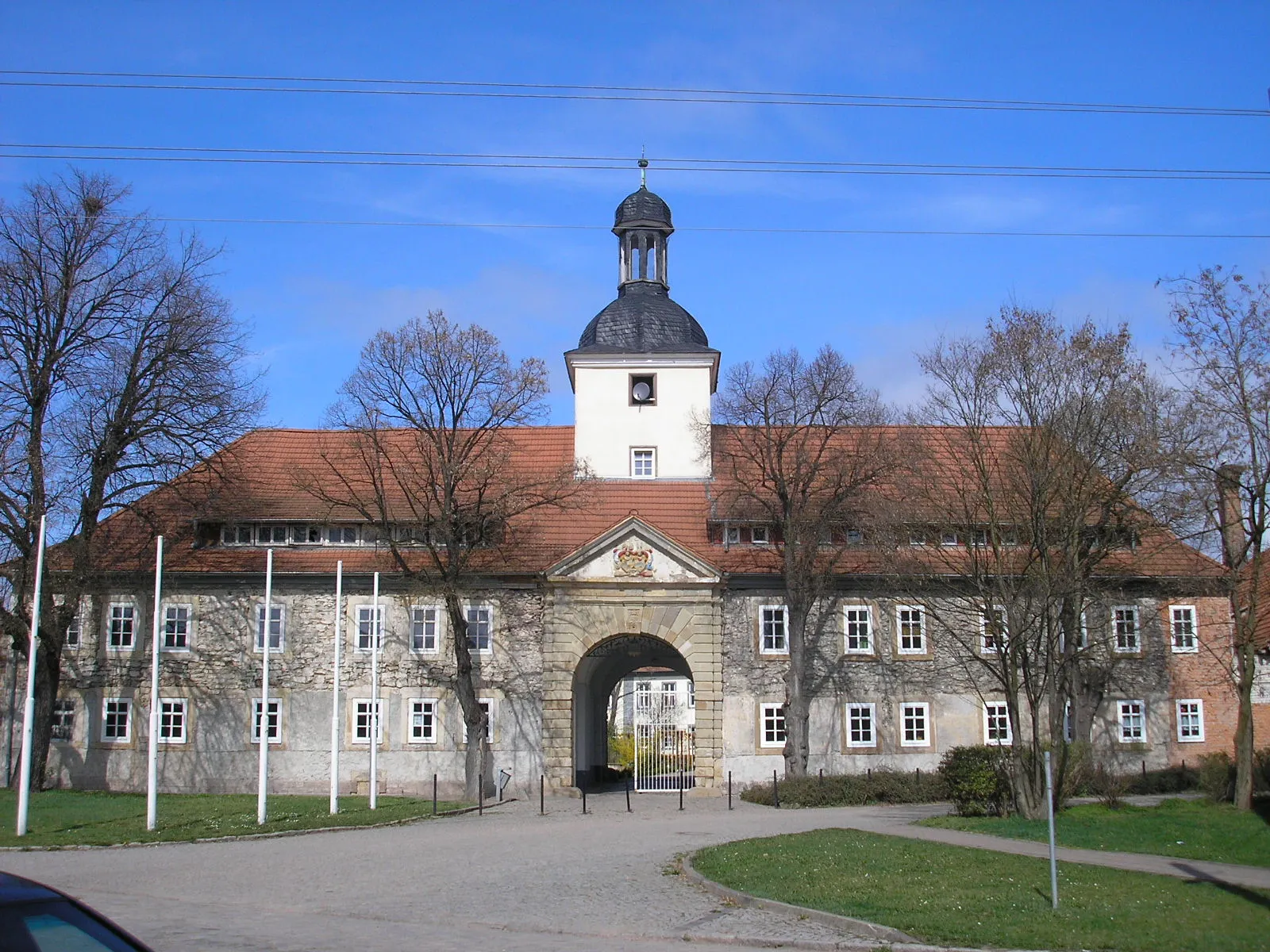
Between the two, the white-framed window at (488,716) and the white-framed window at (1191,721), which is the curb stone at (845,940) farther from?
the white-framed window at (1191,721)

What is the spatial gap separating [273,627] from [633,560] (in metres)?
10.3

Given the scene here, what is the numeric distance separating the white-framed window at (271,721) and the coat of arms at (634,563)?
10013 millimetres

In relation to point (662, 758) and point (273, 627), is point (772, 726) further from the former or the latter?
point (273, 627)

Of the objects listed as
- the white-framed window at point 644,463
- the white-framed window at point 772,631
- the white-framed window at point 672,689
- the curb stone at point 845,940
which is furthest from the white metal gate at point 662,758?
the white-framed window at point 672,689

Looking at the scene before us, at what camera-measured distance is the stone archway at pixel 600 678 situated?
119 ft

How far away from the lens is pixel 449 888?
16.1m

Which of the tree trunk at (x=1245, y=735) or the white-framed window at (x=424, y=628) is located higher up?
the white-framed window at (x=424, y=628)

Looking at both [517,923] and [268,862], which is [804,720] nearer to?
[268,862]

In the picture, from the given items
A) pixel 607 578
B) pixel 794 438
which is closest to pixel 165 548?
pixel 607 578

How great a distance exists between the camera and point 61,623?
32.5 meters

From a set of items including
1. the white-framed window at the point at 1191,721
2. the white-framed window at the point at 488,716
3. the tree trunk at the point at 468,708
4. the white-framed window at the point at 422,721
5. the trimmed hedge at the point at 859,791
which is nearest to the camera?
the trimmed hedge at the point at 859,791

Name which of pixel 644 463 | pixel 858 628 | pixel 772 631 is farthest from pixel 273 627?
pixel 858 628

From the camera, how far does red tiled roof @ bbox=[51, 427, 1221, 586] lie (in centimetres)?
3522

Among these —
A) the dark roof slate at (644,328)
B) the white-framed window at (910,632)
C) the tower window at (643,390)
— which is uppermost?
the dark roof slate at (644,328)
